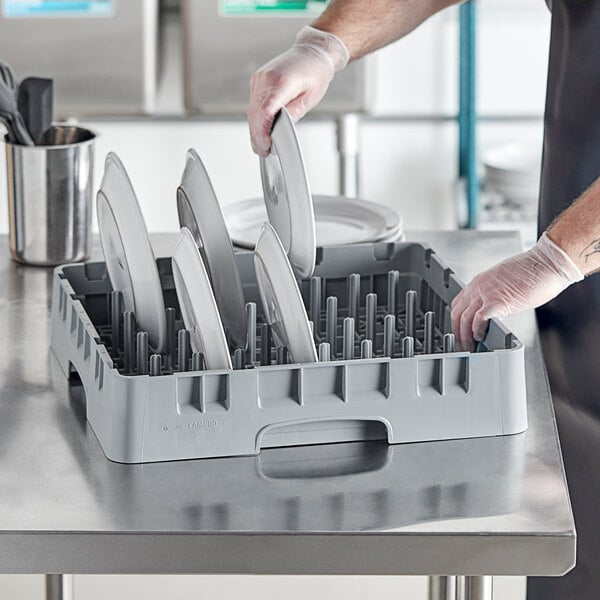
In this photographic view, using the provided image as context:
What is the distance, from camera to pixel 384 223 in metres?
1.91

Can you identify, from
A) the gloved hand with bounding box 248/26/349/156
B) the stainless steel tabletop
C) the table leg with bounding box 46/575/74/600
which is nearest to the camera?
the stainless steel tabletop

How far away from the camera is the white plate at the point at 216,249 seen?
1.42 metres

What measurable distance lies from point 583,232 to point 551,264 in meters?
0.05

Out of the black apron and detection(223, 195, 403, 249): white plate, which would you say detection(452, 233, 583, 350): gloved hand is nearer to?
the black apron

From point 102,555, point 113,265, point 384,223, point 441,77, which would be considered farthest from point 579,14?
point 441,77

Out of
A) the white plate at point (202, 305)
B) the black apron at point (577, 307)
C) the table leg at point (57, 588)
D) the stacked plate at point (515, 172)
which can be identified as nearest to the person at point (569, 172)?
the black apron at point (577, 307)

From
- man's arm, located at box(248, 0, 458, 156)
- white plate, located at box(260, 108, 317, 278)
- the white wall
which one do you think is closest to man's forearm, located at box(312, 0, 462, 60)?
man's arm, located at box(248, 0, 458, 156)

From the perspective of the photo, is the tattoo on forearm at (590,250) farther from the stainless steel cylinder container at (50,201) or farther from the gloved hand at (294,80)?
the stainless steel cylinder container at (50,201)

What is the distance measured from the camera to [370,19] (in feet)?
6.01

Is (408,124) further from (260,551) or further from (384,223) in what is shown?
(260,551)

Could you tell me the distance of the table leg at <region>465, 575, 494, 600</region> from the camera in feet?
4.18

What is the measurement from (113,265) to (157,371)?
0.24 m

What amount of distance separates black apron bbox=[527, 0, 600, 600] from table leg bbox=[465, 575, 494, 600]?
42 centimetres

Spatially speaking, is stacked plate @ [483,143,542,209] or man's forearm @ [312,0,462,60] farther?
stacked plate @ [483,143,542,209]
